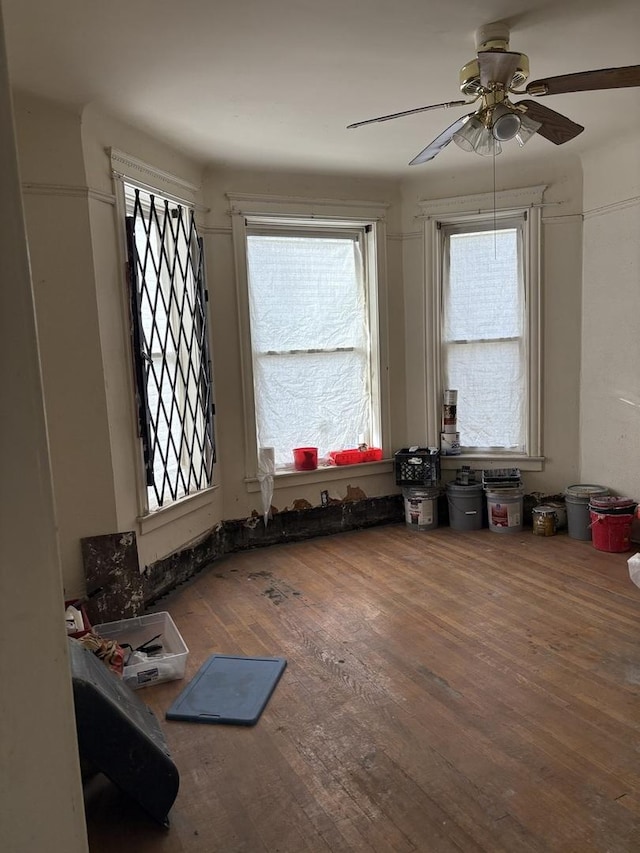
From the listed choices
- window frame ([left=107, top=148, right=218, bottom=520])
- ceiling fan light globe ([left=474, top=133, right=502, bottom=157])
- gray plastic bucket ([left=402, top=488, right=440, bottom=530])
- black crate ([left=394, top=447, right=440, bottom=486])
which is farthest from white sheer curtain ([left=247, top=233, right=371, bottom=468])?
ceiling fan light globe ([left=474, top=133, right=502, bottom=157])

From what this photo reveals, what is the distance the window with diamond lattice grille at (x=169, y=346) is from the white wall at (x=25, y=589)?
252 centimetres

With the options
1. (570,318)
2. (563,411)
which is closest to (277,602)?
(563,411)

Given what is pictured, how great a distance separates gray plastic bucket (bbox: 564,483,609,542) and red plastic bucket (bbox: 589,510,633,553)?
0.66ft

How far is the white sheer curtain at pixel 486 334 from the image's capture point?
4.34 metres

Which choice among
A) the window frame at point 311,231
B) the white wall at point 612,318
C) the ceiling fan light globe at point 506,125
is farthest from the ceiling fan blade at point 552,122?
the window frame at point 311,231

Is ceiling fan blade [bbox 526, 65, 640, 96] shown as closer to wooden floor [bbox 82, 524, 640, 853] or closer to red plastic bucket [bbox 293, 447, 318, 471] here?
wooden floor [bbox 82, 524, 640, 853]

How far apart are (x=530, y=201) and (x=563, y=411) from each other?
59.3 inches

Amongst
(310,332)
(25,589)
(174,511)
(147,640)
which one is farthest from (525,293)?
(25,589)

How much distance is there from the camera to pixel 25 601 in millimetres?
762

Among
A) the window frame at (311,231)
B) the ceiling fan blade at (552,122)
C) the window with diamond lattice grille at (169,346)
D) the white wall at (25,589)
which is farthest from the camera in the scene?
the window frame at (311,231)

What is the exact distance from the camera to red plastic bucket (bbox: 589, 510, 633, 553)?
3768 mm

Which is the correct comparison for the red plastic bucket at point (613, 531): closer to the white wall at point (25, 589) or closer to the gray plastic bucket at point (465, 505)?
the gray plastic bucket at point (465, 505)

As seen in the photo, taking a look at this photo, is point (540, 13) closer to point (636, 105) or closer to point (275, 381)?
point (636, 105)

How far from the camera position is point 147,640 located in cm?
282
